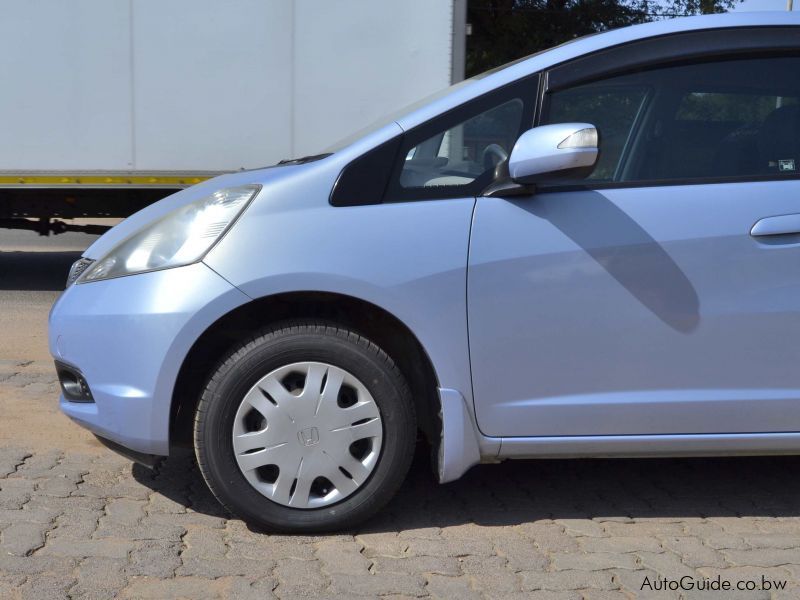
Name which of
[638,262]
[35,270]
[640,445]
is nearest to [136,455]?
[640,445]

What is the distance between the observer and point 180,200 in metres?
3.78

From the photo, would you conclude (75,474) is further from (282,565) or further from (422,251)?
(422,251)

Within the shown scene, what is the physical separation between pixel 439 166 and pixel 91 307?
1317 mm

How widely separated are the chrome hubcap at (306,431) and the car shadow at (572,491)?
0.95ft

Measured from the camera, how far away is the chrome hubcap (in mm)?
3430

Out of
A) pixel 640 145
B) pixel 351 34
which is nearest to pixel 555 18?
pixel 351 34

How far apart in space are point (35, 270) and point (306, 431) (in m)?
8.01

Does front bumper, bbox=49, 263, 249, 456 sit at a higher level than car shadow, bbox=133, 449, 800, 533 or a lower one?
higher

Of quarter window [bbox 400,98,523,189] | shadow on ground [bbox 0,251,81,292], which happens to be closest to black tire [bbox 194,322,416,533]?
quarter window [bbox 400,98,523,189]

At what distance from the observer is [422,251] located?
342 centimetres

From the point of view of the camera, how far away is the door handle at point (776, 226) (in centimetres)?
347

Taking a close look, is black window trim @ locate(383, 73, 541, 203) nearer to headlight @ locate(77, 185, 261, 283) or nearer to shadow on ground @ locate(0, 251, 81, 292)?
headlight @ locate(77, 185, 261, 283)

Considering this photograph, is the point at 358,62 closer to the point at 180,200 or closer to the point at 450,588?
the point at 180,200

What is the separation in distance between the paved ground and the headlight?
913 mm
